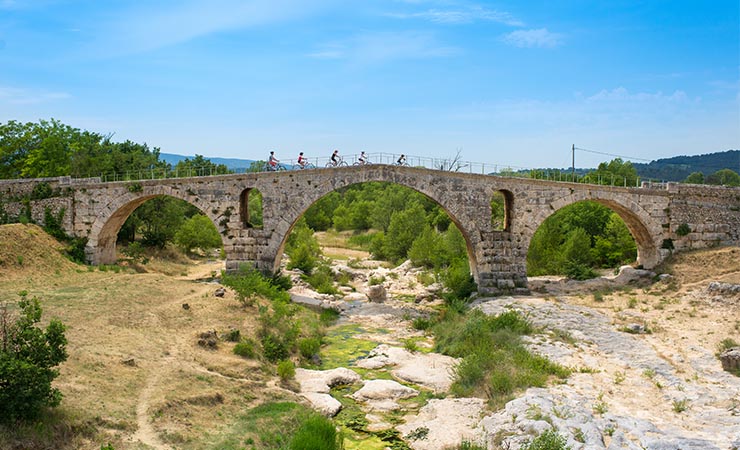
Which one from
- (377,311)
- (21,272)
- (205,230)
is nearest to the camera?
(21,272)

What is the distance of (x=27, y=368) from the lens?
38.4ft

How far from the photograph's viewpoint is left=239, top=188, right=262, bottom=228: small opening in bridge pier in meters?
32.2

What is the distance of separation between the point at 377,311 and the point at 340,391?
12245 mm

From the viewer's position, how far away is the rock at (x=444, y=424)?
14586mm

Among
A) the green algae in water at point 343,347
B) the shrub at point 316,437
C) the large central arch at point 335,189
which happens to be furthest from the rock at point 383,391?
the large central arch at point 335,189

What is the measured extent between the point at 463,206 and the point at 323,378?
15162 millimetres

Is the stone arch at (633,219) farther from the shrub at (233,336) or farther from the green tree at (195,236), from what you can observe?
the green tree at (195,236)

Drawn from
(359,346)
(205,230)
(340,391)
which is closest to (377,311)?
(359,346)

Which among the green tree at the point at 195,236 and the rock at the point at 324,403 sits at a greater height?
the green tree at the point at 195,236

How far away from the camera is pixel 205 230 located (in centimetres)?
4600

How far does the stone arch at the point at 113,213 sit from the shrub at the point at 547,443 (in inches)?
914

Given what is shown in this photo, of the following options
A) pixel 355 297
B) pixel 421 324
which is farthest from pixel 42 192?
pixel 421 324

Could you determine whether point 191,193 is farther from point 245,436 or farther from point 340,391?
point 245,436

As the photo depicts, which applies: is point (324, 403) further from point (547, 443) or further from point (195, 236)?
point (195, 236)
